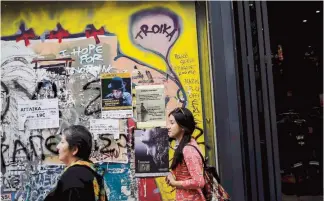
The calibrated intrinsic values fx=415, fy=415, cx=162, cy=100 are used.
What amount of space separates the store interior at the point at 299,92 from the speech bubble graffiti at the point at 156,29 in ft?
5.85

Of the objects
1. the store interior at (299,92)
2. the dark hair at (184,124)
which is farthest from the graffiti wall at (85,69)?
the store interior at (299,92)

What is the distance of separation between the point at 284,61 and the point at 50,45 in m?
5.10

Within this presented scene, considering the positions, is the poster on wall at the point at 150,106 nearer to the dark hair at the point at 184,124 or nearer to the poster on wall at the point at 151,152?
the poster on wall at the point at 151,152

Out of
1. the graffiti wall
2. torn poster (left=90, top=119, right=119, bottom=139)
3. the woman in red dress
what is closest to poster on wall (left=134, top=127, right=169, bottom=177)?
the graffiti wall

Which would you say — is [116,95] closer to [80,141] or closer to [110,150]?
[110,150]

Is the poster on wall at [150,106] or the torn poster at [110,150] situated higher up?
the poster on wall at [150,106]

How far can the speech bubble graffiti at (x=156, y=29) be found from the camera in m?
5.09

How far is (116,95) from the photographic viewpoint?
16.6 ft

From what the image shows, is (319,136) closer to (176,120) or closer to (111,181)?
(111,181)

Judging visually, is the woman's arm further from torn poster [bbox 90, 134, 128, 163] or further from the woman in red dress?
torn poster [bbox 90, 134, 128, 163]

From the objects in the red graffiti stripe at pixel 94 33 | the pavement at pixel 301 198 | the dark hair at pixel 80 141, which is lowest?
the pavement at pixel 301 198

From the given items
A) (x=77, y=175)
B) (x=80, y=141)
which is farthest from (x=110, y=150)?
(x=77, y=175)

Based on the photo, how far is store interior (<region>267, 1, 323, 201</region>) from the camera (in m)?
6.58

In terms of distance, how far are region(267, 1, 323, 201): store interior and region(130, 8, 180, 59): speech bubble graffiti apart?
1.78 m
